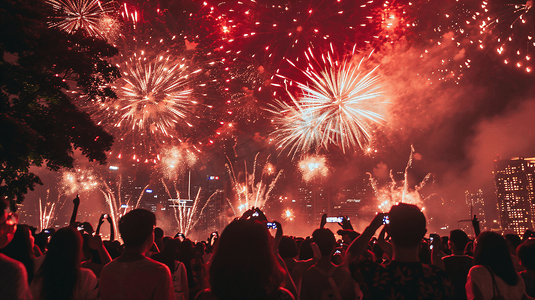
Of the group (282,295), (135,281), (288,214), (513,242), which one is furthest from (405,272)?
(288,214)

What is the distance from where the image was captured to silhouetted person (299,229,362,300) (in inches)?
148

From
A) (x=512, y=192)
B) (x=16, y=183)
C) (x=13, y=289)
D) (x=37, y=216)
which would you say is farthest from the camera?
(x=512, y=192)

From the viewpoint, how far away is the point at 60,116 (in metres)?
9.77

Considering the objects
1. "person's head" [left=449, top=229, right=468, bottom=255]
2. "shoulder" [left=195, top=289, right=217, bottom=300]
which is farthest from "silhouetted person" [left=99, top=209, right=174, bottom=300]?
"person's head" [left=449, top=229, right=468, bottom=255]

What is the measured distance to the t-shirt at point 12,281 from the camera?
8.52 feet

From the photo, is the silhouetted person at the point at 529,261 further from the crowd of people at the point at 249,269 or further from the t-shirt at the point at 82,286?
the t-shirt at the point at 82,286

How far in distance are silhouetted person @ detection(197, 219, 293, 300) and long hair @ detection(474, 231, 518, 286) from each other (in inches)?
105

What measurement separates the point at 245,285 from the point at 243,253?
21cm

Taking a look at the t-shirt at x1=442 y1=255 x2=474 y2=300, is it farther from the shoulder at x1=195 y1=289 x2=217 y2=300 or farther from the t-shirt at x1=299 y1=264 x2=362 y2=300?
the shoulder at x1=195 y1=289 x2=217 y2=300

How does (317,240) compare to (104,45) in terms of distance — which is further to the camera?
(104,45)

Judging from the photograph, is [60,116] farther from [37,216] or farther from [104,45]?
[37,216]

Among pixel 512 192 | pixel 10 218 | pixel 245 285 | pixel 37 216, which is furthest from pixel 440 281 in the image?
pixel 512 192

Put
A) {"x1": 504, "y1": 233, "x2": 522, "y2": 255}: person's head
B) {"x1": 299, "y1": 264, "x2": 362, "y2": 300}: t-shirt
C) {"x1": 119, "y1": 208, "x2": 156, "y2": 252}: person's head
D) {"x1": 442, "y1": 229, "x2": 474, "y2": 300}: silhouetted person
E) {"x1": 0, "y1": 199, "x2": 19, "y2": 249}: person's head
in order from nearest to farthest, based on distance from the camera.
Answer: {"x1": 0, "y1": 199, "x2": 19, "y2": 249}: person's head → {"x1": 119, "y1": 208, "x2": 156, "y2": 252}: person's head → {"x1": 299, "y1": 264, "x2": 362, "y2": 300}: t-shirt → {"x1": 442, "y1": 229, "x2": 474, "y2": 300}: silhouetted person → {"x1": 504, "y1": 233, "x2": 522, "y2": 255}: person's head

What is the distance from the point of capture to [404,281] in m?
2.65
